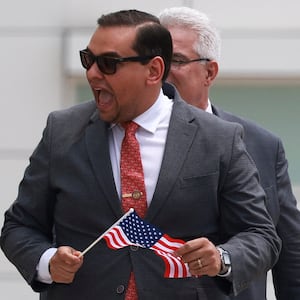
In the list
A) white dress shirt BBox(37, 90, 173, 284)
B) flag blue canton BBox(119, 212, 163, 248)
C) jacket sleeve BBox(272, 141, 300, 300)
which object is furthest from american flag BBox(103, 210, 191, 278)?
jacket sleeve BBox(272, 141, 300, 300)

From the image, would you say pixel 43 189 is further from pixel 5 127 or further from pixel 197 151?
pixel 5 127

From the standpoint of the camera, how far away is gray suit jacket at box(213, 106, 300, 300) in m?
4.08

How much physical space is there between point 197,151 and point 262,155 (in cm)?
77

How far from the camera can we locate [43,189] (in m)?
3.39

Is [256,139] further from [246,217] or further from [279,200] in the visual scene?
[246,217]

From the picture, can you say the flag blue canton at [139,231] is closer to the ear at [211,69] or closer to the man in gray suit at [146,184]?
the man in gray suit at [146,184]

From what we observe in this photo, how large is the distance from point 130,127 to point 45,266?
0.51 metres

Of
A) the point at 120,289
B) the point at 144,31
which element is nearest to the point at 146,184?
the point at 120,289

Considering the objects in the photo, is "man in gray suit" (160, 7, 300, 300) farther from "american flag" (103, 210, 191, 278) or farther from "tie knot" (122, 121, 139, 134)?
"american flag" (103, 210, 191, 278)

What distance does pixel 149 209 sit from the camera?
3.28 meters

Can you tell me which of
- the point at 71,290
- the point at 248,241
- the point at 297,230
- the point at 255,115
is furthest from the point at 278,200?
the point at 255,115

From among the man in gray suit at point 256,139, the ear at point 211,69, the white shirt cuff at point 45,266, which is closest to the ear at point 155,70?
Result: the white shirt cuff at point 45,266

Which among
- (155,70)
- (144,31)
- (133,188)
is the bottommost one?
(133,188)

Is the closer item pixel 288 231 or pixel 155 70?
pixel 155 70
